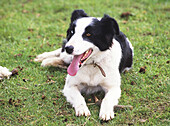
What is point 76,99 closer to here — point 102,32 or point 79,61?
point 79,61

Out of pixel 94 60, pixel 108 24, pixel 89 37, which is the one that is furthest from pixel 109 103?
pixel 108 24

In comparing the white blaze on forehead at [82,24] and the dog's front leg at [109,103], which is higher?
the white blaze on forehead at [82,24]

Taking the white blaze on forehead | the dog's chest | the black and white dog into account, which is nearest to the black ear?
the black and white dog

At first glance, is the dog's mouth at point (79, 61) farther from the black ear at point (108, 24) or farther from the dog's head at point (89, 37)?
the black ear at point (108, 24)

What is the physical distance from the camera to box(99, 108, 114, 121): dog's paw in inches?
140

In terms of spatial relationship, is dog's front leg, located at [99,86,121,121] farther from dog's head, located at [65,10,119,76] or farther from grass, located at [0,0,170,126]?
dog's head, located at [65,10,119,76]

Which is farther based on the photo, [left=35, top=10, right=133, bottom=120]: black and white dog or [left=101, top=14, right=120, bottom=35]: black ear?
[left=101, top=14, right=120, bottom=35]: black ear

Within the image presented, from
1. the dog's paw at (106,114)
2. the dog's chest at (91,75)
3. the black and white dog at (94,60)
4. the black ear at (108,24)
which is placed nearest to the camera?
the dog's paw at (106,114)

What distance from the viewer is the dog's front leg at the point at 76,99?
3.67m

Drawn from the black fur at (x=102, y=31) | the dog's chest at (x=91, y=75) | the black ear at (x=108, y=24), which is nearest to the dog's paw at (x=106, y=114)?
the dog's chest at (x=91, y=75)

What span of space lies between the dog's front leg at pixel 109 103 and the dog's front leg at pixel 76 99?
23 cm

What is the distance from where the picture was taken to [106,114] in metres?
3.57

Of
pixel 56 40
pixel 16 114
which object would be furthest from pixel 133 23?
pixel 16 114

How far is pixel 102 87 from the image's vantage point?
167 inches
